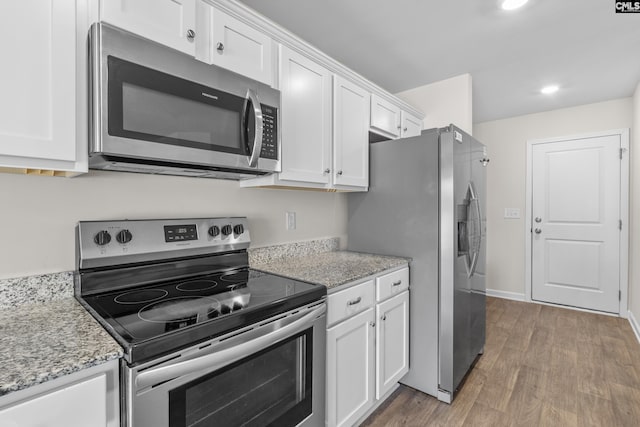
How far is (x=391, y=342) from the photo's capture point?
1.91 meters

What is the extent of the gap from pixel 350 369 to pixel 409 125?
2084mm

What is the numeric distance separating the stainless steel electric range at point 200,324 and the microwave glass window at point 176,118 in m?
0.45

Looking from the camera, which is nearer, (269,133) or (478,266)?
(269,133)

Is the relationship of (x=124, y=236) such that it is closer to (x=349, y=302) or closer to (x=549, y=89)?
(x=349, y=302)

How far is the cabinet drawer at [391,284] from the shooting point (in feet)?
5.94

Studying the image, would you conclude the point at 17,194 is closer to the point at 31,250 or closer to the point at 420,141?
the point at 31,250

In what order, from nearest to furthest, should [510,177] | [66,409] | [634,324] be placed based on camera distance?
[66,409] < [634,324] < [510,177]

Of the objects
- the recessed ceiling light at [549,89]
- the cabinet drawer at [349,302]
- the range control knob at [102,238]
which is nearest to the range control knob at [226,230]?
the range control knob at [102,238]

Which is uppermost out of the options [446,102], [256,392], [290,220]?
[446,102]

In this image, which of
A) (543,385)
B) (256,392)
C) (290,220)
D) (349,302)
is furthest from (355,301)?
(543,385)

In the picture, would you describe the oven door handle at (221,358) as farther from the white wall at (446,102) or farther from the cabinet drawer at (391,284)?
the white wall at (446,102)

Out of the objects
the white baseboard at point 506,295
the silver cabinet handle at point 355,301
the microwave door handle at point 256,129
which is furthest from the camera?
the white baseboard at point 506,295

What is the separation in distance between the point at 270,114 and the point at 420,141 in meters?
1.05

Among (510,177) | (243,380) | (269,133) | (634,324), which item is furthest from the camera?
(510,177)
